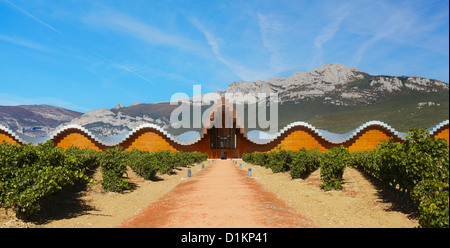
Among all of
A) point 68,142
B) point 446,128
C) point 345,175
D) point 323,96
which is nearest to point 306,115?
point 323,96

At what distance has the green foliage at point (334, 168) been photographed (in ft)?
48.0

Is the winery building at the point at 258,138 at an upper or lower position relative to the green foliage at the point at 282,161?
upper

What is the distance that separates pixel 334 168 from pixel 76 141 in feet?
138

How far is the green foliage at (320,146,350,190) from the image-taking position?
1464cm

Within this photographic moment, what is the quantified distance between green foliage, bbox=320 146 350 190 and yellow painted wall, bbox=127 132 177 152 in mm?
35741

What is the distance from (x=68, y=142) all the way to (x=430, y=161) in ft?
157

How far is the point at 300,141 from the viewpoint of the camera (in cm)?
4581

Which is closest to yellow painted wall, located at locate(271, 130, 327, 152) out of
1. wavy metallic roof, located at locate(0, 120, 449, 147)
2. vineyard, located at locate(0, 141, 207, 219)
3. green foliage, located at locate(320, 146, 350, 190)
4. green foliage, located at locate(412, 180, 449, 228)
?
wavy metallic roof, located at locate(0, 120, 449, 147)

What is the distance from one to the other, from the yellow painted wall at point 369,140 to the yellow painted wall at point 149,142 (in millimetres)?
30445

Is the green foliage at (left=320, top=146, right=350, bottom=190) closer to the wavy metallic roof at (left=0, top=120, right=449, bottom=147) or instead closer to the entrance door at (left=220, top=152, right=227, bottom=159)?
the wavy metallic roof at (left=0, top=120, right=449, bottom=147)

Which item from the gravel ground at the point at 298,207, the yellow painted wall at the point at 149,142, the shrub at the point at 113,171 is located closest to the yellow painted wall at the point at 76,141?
the yellow painted wall at the point at 149,142

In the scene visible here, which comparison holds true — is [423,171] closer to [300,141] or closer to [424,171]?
[424,171]

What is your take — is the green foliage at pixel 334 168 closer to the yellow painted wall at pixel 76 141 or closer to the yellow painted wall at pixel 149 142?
the yellow painted wall at pixel 149 142

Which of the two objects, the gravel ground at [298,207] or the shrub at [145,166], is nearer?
the gravel ground at [298,207]
